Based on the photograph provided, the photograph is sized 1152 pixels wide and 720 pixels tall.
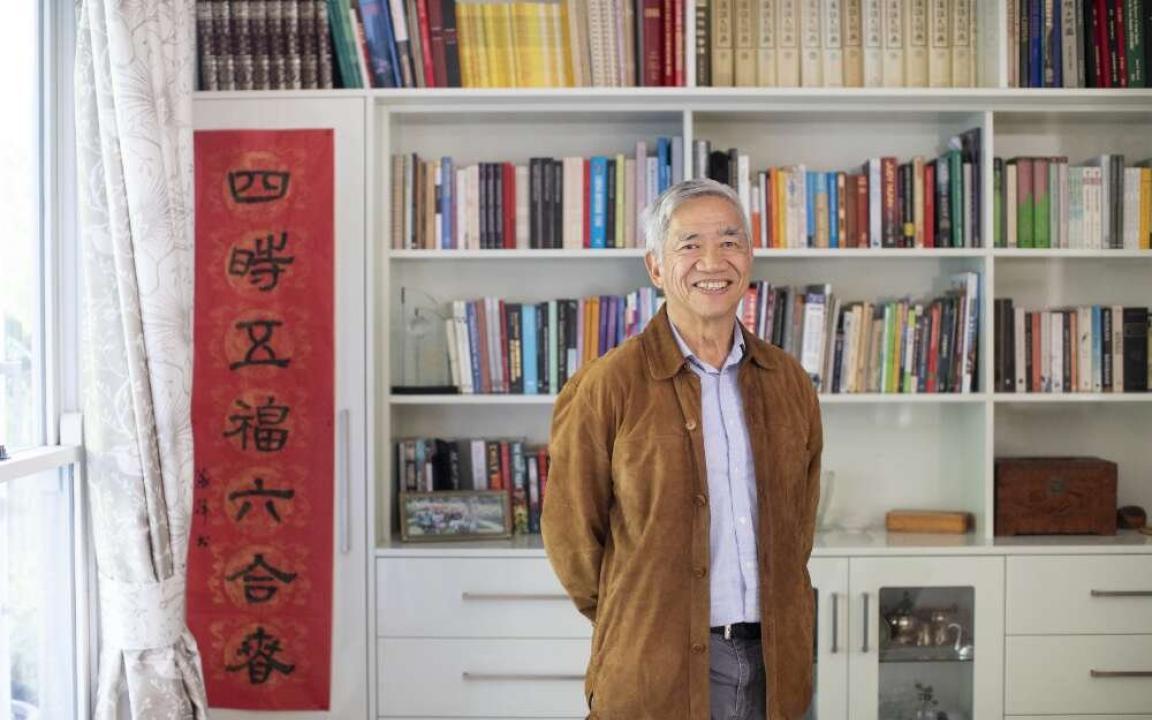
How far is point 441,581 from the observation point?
3.18 meters

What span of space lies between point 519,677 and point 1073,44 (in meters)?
2.33

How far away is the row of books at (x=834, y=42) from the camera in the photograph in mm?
3277

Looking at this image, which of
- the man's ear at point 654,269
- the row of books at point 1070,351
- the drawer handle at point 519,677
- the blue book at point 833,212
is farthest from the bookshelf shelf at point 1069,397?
the man's ear at point 654,269

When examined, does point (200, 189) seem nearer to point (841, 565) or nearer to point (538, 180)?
point (538, 180)

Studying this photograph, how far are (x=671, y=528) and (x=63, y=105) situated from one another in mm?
1707

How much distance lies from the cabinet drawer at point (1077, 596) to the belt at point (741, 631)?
1.43 metres

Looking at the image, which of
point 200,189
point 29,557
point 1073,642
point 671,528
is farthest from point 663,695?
point 200,189

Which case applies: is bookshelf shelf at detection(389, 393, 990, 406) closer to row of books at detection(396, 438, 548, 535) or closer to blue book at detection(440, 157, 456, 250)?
row of books at detection(396, 438, 548, 535)

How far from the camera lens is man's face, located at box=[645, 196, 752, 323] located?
2.05 metres

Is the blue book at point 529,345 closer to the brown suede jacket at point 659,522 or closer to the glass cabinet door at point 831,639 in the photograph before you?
the glass cabinet door at point 831,639

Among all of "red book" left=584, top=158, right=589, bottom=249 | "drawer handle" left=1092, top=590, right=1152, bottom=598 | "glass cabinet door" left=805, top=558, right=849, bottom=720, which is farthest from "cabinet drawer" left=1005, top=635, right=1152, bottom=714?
"red book" left=584, top=158, right=589, bottom=249

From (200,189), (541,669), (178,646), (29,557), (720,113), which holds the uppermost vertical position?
(720,113)

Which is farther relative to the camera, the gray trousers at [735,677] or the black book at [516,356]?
the black book at [516,356]

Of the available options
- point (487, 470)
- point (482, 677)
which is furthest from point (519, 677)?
point (487, 470)
